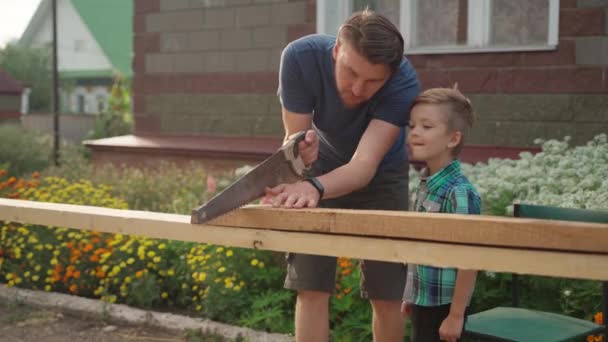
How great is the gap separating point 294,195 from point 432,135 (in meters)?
0.63

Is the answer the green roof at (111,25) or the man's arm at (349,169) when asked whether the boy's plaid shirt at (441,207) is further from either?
the green roof at (111,25)

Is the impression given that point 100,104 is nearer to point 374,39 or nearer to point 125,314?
point 125,314

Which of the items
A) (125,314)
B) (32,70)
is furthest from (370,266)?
(32,70)

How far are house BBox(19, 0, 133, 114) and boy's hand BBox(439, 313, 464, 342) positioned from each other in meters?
40.6

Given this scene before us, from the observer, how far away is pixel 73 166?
→ 9492 mm

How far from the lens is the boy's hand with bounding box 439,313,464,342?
3.05 meters

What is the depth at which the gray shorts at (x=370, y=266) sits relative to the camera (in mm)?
3459

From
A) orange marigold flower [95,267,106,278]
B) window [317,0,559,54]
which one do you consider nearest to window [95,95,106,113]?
window [317,0,559,54]

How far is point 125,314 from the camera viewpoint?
5.46 meters

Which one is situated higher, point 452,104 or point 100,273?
point 452,104

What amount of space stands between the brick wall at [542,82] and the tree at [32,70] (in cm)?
3484

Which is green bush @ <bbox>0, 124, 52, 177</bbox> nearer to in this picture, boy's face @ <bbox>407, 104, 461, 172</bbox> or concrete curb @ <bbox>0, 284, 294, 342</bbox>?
concrete curb @ <bbox>0, 284, 294, 342</bbox>

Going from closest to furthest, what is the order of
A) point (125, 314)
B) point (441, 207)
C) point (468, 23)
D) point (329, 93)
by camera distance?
point (441, 207) → point (329, 93) → point (125, 314) → point (468, 23)

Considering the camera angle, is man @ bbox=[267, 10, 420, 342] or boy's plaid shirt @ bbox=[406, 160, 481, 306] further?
boy's plaid shirt @ bbox=[406, 160, 481, 306]
